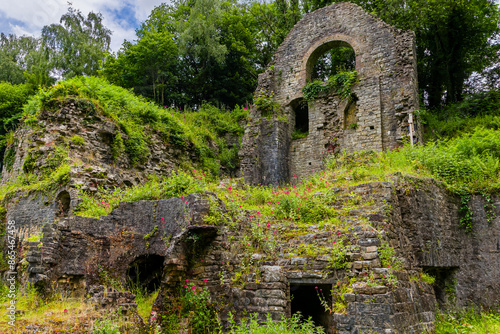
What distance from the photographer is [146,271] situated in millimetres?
9008

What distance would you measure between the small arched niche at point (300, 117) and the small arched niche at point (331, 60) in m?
1.19

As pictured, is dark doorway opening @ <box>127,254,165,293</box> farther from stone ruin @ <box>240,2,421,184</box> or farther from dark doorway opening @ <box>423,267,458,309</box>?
stone ruin @ <box>240,2,421,184</box>

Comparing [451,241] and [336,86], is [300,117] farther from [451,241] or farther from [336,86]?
[451,241]

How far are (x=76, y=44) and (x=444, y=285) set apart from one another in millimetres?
31318

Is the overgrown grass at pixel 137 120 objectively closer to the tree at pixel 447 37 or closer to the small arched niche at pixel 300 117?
the small arched niche at pixel 300 117

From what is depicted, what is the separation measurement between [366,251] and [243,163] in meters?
9.87

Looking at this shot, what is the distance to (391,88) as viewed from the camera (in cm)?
1500

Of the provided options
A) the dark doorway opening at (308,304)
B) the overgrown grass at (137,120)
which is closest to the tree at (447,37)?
the overgrown grass at (137,120)

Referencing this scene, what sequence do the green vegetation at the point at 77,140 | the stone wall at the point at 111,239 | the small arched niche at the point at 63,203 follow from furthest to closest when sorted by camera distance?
the green vegetation at the point at 77,140 < the small arched niche at the point at 63,203 < the stone wall at the point at 111,239

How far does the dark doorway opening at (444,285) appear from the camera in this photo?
8956mm

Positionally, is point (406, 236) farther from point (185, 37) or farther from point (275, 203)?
point (185, 37)

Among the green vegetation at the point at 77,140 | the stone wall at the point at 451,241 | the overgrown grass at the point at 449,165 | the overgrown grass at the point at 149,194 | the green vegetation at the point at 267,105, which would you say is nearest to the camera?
the stone wall at the point at 451,241

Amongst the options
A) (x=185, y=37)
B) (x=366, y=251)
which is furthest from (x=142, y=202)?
(x=185, y=37)

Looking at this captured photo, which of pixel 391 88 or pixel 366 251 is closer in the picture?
pixel 366 251
